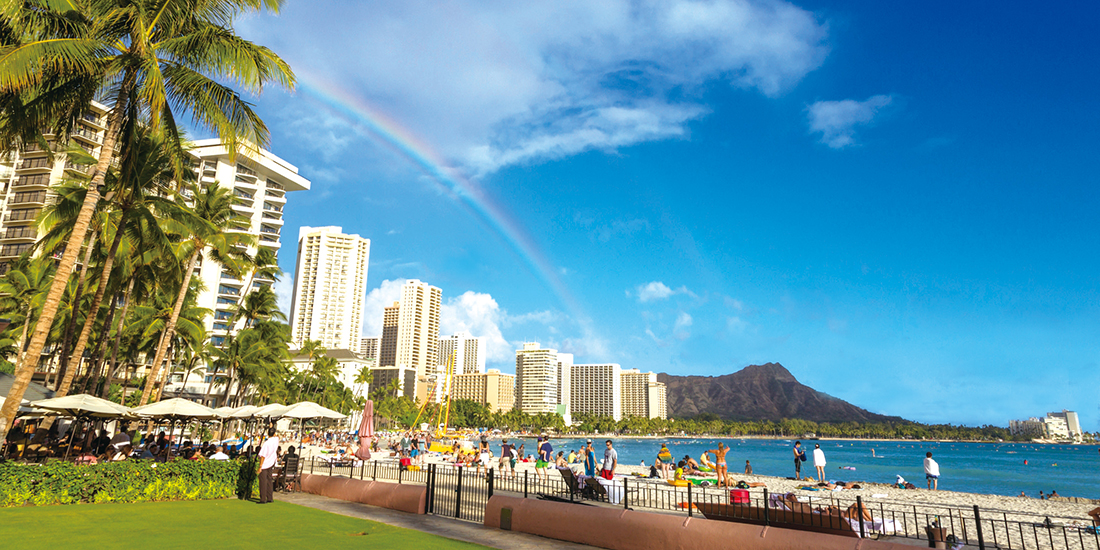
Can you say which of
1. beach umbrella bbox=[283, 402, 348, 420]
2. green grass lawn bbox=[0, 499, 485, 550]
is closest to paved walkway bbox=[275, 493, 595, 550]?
green grass lawn bbox=[0, 499, 485, 550]

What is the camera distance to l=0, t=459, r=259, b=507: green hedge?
11.5 m

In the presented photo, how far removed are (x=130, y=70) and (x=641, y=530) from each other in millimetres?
14372

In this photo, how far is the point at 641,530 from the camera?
934 cm

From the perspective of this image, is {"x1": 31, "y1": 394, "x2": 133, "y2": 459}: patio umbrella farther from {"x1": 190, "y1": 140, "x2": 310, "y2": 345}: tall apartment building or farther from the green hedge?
{"x1": 190, "y1": 140, "x2": 310, "y2": 345}: tall apartment building

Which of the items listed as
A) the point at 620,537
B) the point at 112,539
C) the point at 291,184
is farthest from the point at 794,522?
the point at 291,184

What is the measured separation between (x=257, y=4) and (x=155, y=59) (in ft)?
10.1

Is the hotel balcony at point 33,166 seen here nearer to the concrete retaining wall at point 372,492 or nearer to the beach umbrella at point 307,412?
the beach umbrella at point 307,412

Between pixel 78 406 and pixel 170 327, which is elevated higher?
pixel 170 327

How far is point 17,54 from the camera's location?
10.4 meters

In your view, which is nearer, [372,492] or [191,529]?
[191,529]

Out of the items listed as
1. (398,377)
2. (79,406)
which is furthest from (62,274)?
(398,377)

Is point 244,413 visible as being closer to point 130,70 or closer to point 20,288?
point 130,70

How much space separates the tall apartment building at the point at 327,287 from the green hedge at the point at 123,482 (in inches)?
5743

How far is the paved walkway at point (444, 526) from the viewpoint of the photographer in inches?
396
